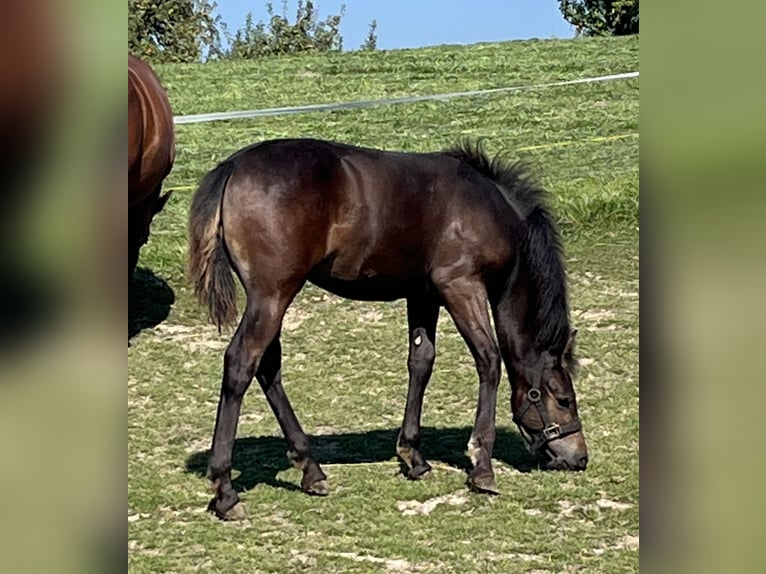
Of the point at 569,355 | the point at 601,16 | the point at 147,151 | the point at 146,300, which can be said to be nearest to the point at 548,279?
the point at 569,355

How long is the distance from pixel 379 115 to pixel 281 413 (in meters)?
9.98

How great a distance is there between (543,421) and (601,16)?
24.1 meters

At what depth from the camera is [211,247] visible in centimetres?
463

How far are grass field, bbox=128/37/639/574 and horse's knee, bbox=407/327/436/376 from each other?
0.47 m

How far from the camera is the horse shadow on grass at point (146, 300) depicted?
7.99 metres

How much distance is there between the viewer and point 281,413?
4.98 metres

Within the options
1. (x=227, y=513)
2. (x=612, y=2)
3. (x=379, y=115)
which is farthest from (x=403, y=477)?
(x=612, y=2)

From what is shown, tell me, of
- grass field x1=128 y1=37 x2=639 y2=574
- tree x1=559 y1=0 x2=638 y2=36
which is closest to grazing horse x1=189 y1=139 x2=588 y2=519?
grass field x1=128 y1=37 x2=639 y2=574

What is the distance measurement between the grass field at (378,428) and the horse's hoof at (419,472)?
0.05 metres

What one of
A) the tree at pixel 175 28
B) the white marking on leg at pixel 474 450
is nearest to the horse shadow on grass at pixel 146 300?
the white marking on leg at pixel 474 450

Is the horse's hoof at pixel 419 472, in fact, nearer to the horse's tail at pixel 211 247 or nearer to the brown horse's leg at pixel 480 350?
the brown horse's leg at pixel 480 350

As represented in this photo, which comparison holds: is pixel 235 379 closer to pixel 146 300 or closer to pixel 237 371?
pixel 237 371
